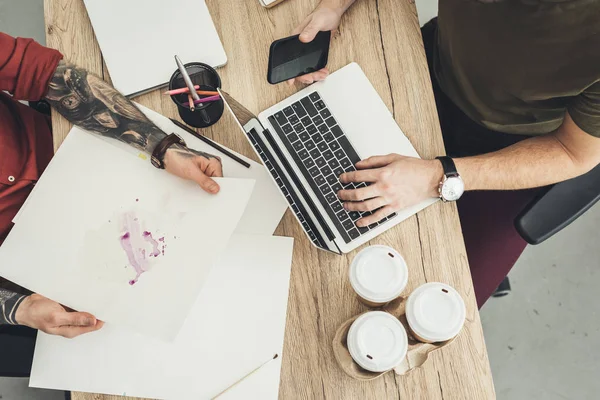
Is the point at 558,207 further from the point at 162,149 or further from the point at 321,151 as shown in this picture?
the point at 162,149

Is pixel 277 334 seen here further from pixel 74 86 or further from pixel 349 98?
pixel 74 86

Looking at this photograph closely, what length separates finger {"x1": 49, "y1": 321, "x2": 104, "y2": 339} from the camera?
88cm

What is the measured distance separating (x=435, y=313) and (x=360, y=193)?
0.26 metres

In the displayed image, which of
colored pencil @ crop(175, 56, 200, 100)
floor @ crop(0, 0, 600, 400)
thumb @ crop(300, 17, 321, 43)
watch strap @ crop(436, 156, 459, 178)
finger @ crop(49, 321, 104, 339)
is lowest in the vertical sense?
floor @ crop(0, 0, 600, 400)

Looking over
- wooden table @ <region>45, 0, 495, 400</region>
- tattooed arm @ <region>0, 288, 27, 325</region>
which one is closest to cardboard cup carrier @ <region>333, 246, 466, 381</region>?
wooden table @ <region>45, 0, 495, 400</region>

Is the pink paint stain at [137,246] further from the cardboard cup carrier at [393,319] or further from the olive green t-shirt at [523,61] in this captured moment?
the olive green t-shirt at [523,61]

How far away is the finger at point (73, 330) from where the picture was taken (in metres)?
0.88

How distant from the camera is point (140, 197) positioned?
0.92 metres

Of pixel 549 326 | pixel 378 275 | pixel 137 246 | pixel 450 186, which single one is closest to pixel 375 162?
pixel 450 186

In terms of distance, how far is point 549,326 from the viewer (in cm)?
167

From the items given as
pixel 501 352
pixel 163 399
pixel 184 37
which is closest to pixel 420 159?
pixel 184 37

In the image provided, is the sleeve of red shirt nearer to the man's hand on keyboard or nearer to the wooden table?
the wooden table

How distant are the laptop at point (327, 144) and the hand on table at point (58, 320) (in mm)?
401

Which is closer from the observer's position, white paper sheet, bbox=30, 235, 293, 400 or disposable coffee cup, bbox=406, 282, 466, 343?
disposable coffee cup, bbox=406, 282, 466, 343
